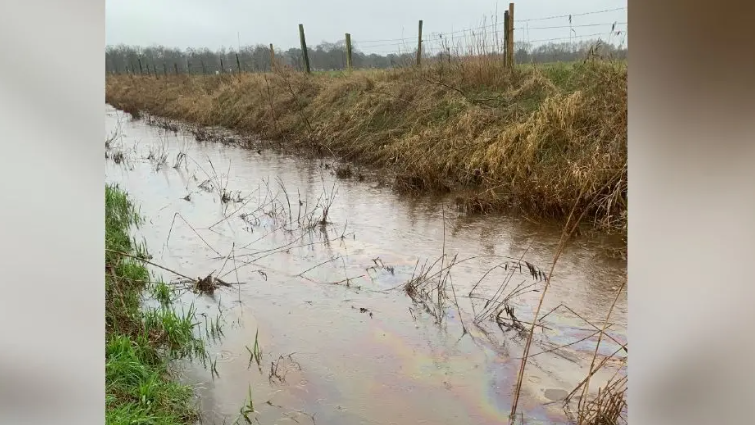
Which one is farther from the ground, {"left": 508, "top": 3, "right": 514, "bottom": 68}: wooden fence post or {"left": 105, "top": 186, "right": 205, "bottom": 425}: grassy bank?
{"left": 508, "top": 3, "right": 514, "bottom": 68}: wooden fence post

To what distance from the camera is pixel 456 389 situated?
2375 millimetres

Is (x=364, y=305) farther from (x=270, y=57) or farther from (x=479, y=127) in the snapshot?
(x=270, y=57)

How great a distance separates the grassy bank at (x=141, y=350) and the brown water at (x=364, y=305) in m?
0.12

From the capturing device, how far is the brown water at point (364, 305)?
2.25 metres

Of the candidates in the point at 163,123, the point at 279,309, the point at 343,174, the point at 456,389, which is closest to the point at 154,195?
the point at 343,174

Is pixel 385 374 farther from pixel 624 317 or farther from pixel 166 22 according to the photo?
pixel 166 22

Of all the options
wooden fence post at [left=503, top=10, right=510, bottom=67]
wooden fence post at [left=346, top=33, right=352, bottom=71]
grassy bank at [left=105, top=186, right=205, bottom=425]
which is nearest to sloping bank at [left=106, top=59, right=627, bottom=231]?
wooden fence post at [left=503, top=10, right=510, bottom=67]

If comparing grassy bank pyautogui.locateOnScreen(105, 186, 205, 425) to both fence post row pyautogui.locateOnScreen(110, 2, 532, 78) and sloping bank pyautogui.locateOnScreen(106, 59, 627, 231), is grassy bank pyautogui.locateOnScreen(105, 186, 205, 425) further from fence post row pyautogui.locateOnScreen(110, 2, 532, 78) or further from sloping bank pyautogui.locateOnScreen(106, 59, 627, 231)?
fence post row pyautogui.locateOnScreen(110, 2, 532, 78)

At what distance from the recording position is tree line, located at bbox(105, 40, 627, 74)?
5516 millimetres

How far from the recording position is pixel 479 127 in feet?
16.7

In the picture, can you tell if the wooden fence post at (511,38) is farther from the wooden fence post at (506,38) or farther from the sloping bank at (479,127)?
the sloping bank at (479,127)

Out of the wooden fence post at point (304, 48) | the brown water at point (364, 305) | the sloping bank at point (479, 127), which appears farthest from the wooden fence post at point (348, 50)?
the brown water at point (364, 305)
